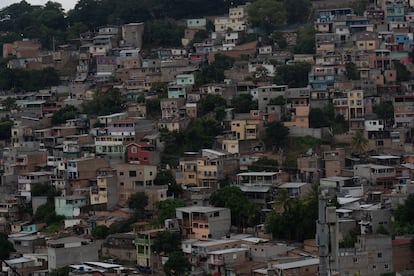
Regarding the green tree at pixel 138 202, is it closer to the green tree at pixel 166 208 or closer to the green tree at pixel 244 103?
the green tree at pixel 166 208

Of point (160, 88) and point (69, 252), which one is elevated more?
point (160, 88)

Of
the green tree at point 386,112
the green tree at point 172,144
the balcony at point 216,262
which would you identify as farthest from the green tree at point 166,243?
the green tree at point 386,112

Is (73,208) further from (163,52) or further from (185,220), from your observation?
(163,52)

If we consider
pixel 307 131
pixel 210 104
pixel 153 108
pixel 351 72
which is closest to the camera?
pixel 307 131

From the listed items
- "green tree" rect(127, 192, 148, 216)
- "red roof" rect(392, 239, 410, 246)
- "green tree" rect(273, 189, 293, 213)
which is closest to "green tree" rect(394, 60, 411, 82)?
"green tree" rect(273, 189, 293, 213)

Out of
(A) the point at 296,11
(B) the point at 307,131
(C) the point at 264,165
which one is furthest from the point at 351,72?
(A) the point at 296,11

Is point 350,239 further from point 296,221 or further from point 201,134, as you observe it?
Result: point 201,134
